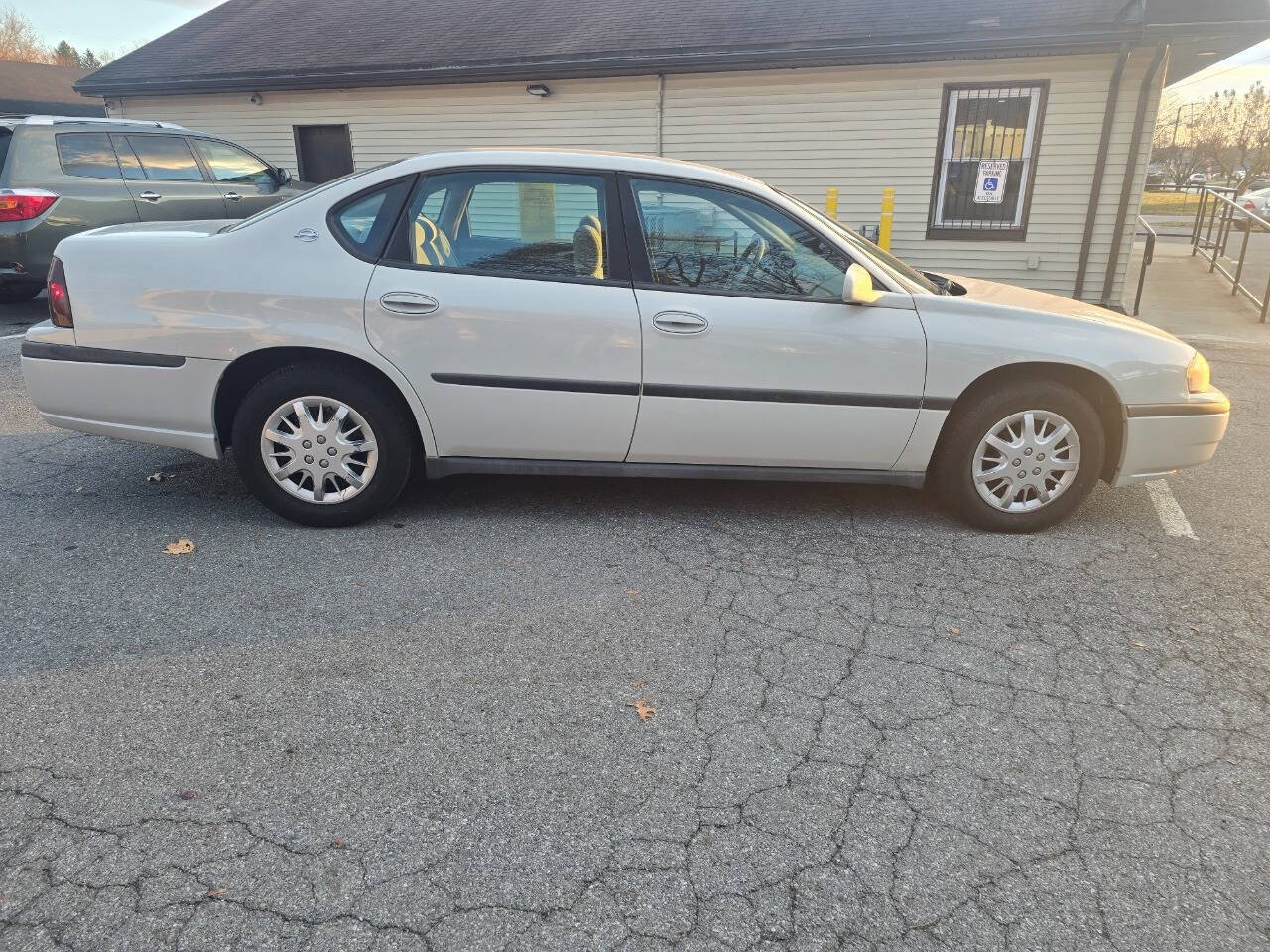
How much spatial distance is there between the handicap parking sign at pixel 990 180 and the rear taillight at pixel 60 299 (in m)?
9.61

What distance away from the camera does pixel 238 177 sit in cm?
952

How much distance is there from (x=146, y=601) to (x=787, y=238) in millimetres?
2967

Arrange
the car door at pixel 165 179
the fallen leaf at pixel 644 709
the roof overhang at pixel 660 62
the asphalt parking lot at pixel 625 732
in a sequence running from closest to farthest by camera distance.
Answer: the asphalt parking lot at pixel 625 732 → the fallen leaf at pixel 644 709 → the car door at pixel 165 179 → the roof overhang at pixel 660 62

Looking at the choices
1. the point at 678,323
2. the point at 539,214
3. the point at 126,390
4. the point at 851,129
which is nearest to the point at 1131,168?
the point at 851,129

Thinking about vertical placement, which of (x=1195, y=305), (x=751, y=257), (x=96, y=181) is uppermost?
(x=96, y=181)

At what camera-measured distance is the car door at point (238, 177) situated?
928 centimetres

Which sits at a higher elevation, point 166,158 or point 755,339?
point 166,158

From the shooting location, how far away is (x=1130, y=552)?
154 inches

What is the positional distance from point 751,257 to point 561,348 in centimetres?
92

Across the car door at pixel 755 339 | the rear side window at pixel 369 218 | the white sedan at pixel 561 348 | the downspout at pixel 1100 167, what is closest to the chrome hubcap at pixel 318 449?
the white sedan at pixel 561 348

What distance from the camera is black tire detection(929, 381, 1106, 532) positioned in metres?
3.89

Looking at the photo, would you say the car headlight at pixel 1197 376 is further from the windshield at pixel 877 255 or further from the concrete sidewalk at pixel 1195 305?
the concrete sidewalk at pixel 1195 305

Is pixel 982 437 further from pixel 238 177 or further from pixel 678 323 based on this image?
pixel 238 177

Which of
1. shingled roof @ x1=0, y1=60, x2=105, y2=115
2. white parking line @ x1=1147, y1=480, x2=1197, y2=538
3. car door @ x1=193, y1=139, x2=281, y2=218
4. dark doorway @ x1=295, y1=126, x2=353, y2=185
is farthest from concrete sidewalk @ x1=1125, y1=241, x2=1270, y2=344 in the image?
shingled roof @ x1=0, y1=60, x2=105, y2=115
